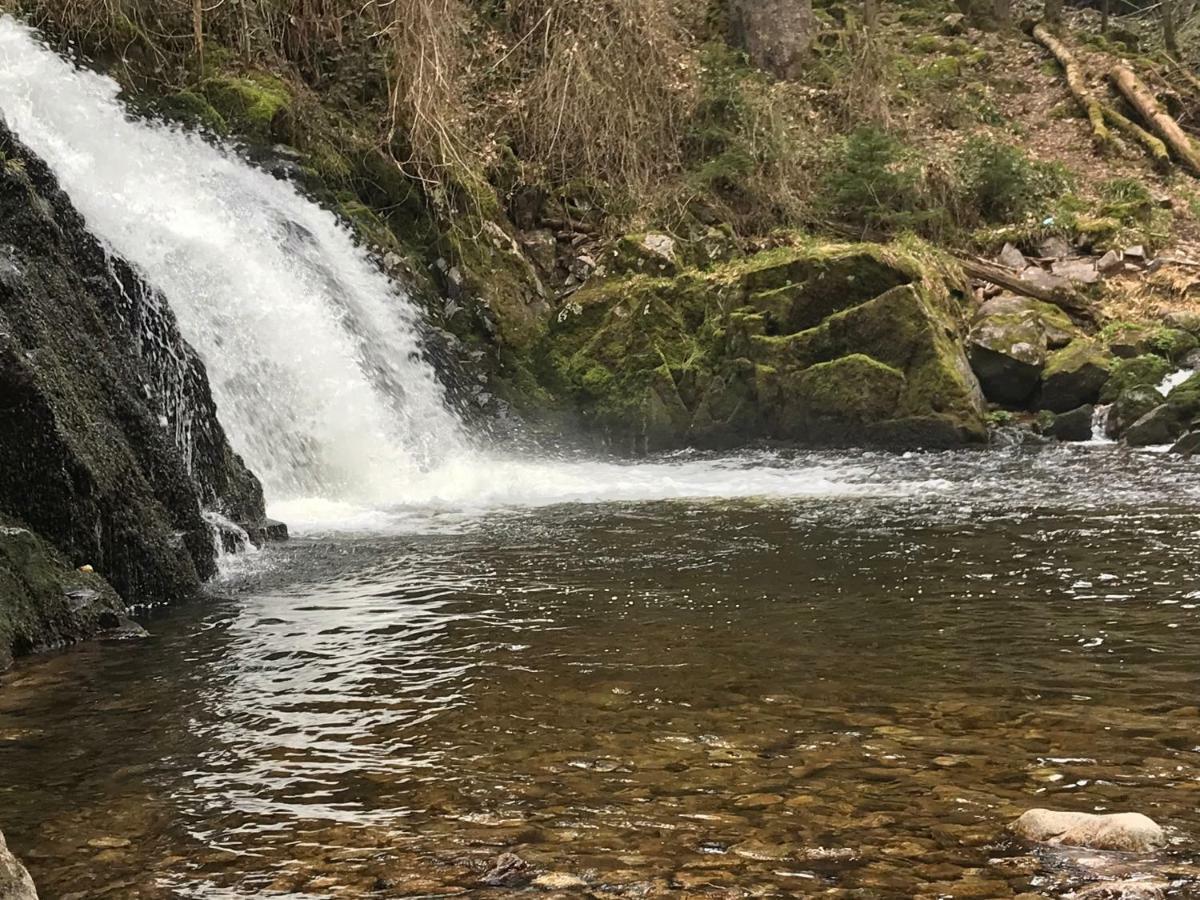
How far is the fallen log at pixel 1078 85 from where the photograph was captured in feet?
57.9

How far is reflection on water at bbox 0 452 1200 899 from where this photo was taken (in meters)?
2.96

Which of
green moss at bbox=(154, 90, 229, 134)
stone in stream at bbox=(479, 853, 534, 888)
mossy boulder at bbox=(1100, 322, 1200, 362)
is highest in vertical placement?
green moss at bbox=(154, 90, 229, 134)

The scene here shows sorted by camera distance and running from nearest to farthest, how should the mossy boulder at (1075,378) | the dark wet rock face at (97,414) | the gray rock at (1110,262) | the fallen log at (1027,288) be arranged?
1. the dark wet rock face at (97,414)
2. the mossy boulder at (1075,378)
3. the fallen log at (1027,288)
4. the gray rock at (1110,262)

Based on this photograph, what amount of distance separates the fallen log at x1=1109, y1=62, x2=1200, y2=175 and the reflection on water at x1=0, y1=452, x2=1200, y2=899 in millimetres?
12708

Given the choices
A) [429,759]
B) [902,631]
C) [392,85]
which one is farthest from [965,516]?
[392,85]

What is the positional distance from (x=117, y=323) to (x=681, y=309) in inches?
293

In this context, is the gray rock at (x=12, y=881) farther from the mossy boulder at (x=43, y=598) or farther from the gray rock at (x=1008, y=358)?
the gray rock at (x=1008, y=358)

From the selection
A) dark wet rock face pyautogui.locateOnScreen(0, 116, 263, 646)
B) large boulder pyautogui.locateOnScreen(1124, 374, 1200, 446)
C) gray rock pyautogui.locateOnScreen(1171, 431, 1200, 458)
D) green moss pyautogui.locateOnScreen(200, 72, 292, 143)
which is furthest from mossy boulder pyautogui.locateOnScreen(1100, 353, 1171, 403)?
green moss pyautogui.locateOnScreen(200, 72, 292, 143)

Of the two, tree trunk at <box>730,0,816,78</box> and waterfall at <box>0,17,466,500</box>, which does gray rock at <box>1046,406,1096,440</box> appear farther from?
tree trunk at <box>730,0,816,78</box>

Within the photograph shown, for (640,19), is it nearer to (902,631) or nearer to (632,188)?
(632,188)

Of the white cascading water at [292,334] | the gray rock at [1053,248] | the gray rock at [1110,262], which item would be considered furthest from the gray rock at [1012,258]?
the white cascading water at [292,334]

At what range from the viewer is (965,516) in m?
8.09

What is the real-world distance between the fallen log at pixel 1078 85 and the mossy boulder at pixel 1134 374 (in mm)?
6791

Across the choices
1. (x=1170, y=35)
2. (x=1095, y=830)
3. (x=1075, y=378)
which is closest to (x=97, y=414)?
(x=1095, y=830)
